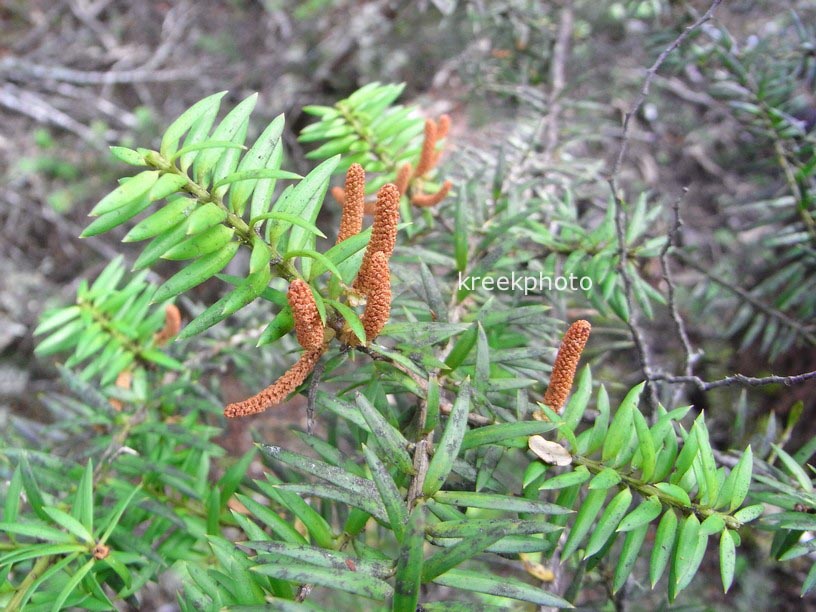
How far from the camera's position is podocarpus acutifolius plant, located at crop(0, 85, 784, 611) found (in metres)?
0.78

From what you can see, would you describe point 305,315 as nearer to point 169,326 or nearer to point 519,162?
point 169,326

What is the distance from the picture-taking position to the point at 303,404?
2.89 meters

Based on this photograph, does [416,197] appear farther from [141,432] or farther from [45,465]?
[45,465]

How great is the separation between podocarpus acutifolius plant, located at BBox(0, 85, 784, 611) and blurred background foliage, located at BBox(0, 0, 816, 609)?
0.52 feet

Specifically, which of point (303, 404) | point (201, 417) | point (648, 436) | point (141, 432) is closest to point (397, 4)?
point (303, 404)

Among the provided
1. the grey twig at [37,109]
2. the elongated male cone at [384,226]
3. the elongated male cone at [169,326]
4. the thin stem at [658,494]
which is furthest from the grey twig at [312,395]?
the grey twig at [37,109]

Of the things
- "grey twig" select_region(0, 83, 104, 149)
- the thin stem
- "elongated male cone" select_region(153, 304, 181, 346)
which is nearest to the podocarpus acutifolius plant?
the thin stem

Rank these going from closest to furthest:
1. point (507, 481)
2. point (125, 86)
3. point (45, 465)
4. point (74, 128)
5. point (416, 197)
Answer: point (507, 481) < point (45, 465) < point (416, 197) < point (74, 128) < point (125, 86)

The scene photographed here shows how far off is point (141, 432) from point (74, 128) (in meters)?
2.76

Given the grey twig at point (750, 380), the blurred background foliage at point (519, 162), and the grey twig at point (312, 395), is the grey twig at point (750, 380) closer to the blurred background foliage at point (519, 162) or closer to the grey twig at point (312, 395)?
the blurred background foliage at point (519, 162)

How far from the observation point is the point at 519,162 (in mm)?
1725

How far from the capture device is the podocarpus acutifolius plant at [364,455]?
78 centimetres

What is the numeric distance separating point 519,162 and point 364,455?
44.8 inches

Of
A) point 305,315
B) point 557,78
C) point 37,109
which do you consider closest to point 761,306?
point 557,78
